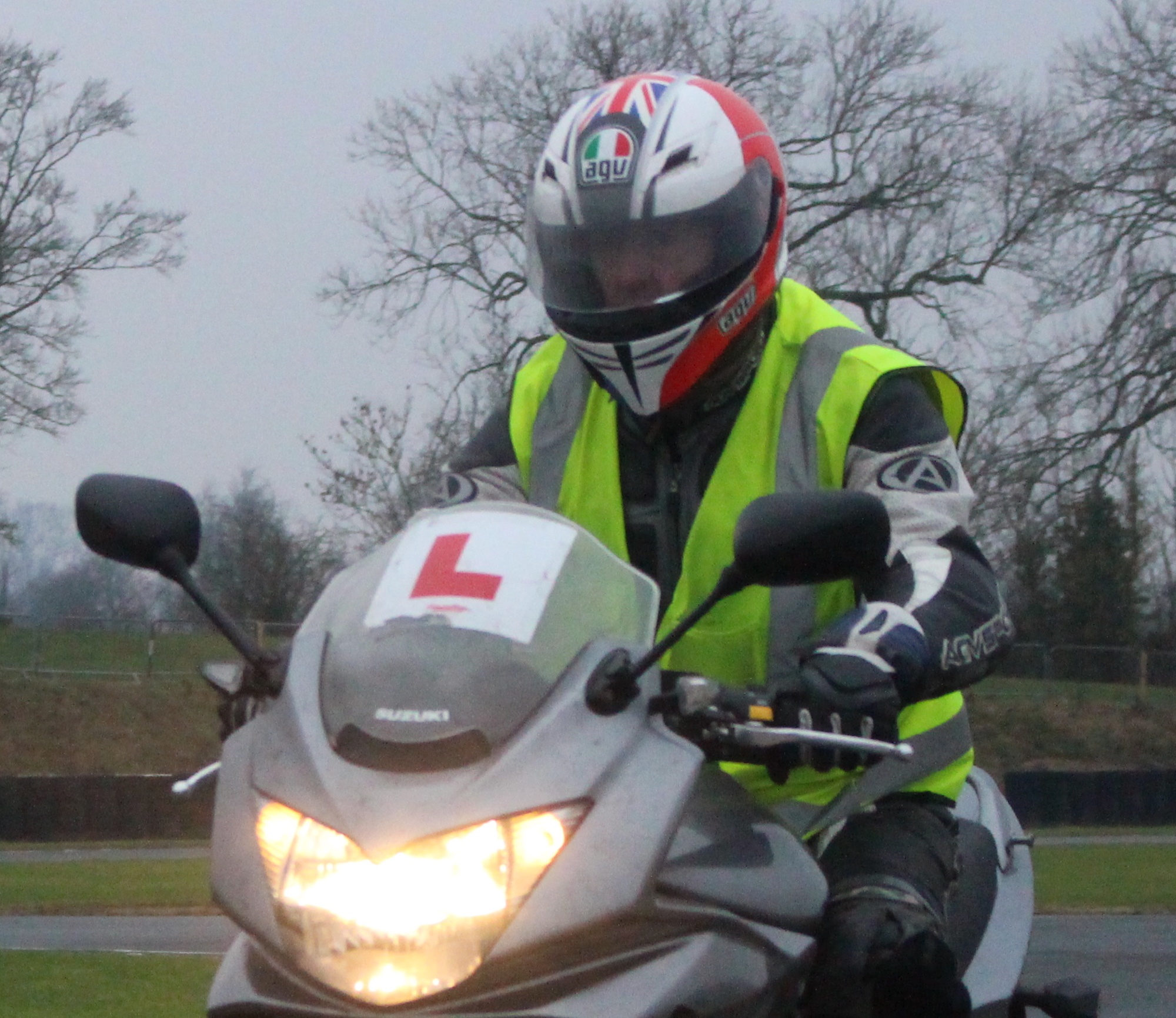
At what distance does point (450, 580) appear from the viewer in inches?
93.1

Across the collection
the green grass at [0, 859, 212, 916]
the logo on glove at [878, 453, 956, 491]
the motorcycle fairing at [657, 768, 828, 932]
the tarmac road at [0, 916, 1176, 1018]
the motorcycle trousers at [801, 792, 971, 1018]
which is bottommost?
the green grass at [0, 859, 212, 916]

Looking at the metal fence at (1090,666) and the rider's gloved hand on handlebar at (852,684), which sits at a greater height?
the rider's gloved hand on handlebar at (852,684)

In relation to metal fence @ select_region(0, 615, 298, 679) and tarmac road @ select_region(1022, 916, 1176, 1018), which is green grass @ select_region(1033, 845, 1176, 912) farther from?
metal fence @ select_region(0, 615, 298, 679)

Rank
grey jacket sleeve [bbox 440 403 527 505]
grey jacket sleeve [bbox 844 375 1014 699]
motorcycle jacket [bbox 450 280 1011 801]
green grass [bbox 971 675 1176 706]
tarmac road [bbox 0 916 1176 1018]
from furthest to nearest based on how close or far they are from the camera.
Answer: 1. green grass [bbox 971 675 1176 706]
2. tarmac road [bbox 0 916 1176 1018]
3. grey jacket sleeve [bbox 440 403 527 505]
4. motorcycle jacket [bbox 450 280 1011 801]
5. grey jacket sleeve [bbox 844 375 1014 699]

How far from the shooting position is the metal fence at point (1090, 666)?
128 ft

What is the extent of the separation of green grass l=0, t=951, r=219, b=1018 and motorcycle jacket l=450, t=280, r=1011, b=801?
14.7ft

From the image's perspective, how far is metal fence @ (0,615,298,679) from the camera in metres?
34.5

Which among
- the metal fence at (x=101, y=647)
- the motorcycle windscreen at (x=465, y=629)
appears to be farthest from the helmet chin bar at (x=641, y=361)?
the metal fence at (x=101, y=647)

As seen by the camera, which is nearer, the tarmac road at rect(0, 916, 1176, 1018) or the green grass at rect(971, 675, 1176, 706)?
the tarmac road at rect(0, 916, 1176, 1018)

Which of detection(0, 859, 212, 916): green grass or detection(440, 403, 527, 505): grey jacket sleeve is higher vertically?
detection(440, 403, 527, 505): grey jacket sleeve

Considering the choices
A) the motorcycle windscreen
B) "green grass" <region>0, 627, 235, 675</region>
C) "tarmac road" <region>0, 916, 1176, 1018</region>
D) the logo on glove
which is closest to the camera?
the motorcycle windscreen

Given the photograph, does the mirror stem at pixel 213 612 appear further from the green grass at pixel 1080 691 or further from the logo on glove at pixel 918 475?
the green grass at pixel 1080 691

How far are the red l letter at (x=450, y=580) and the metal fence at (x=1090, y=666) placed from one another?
3761cm

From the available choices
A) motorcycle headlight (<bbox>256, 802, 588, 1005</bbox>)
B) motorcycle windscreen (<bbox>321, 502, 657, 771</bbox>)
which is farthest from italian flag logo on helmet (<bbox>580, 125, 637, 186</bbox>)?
motorcycle headlight (<bbox>256, 802, 588, 1005</bbox>)
